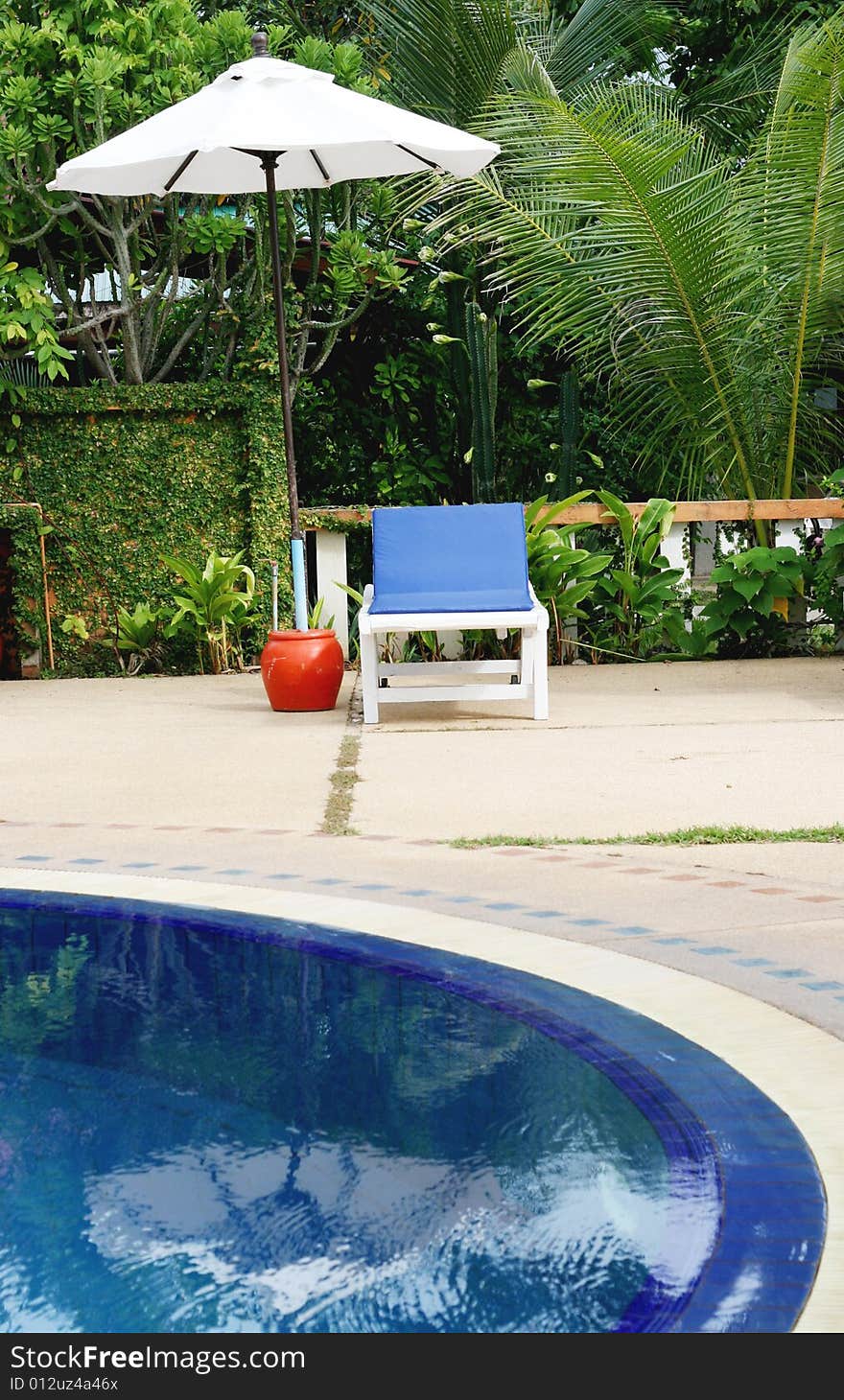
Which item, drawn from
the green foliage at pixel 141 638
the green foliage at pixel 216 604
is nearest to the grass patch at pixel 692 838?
the green foliage at pixel 216 604

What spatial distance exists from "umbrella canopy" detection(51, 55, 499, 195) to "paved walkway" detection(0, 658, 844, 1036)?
2551 millimetres

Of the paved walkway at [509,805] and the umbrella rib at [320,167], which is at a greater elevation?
the umbrella rib at [320,167]

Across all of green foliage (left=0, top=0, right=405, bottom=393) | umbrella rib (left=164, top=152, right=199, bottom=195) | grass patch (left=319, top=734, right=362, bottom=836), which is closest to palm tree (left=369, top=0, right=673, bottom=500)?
green foliage (left=0, top=0, right=405, bottom=393)

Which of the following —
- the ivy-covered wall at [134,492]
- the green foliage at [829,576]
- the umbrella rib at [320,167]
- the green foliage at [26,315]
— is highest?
the umbrella rib at [320,167]

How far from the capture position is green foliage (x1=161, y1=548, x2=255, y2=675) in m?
9.30

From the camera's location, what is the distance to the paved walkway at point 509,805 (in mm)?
3631

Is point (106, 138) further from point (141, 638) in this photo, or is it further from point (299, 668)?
point (299, 668)

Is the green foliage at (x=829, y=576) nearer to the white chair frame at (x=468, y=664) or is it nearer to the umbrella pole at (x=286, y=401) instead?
the white chair frame at (x=468, y=664)

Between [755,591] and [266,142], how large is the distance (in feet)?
12.8

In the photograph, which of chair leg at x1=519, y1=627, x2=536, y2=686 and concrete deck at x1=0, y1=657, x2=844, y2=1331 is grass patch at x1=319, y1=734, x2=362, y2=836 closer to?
concrete deck at x1=0, y1=657, x2=844, y2=1331

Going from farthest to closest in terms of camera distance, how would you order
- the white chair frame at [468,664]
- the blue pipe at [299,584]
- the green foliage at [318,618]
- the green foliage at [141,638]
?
the green foliage at [141,638] < the green foliage at [318,618] < the blue pipe at [299,584] < the white chair frame at [468,664]

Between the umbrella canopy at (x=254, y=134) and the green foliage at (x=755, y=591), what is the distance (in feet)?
9.16

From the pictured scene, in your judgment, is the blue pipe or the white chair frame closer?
the white chair frame

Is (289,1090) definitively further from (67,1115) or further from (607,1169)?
(607,1169)
